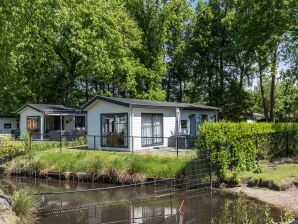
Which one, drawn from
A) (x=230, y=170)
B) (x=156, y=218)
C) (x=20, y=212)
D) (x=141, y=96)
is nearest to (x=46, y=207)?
(x=20, y=212)

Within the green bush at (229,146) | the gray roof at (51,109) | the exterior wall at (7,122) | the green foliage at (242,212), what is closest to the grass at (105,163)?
the green bush at (229,146)

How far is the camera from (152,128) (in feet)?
82.8

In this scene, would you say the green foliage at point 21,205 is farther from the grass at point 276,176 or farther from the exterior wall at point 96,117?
the exterior wall at point 96,117

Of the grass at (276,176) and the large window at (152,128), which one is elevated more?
the large window at (152,128)

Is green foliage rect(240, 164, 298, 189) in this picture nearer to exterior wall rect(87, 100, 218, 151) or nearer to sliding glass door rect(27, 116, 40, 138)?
exterior wall rect(87, 100, 218, 151)

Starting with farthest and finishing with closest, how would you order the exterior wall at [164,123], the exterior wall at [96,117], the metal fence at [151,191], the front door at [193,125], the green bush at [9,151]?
the front door at [193,125], the exterior wall at [96,117], the exterior wall at [164,123], the green bush at [9,151], the metal fence at [151,191]

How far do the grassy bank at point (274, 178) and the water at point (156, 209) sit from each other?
1.55m

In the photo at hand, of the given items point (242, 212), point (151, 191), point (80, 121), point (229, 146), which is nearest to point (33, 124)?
point (80, 121)

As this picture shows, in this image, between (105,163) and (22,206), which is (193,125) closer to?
(105,163)

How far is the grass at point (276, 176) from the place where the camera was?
15203mm

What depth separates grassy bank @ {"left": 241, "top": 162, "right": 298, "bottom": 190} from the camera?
15039mm

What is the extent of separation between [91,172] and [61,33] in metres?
23.7

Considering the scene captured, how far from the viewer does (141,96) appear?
40906 mm

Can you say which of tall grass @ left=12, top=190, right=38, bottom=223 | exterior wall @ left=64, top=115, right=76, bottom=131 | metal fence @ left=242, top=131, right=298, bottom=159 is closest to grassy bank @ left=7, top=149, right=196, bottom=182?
metal fence @ left=242, top=131, right=298, bottom=159
